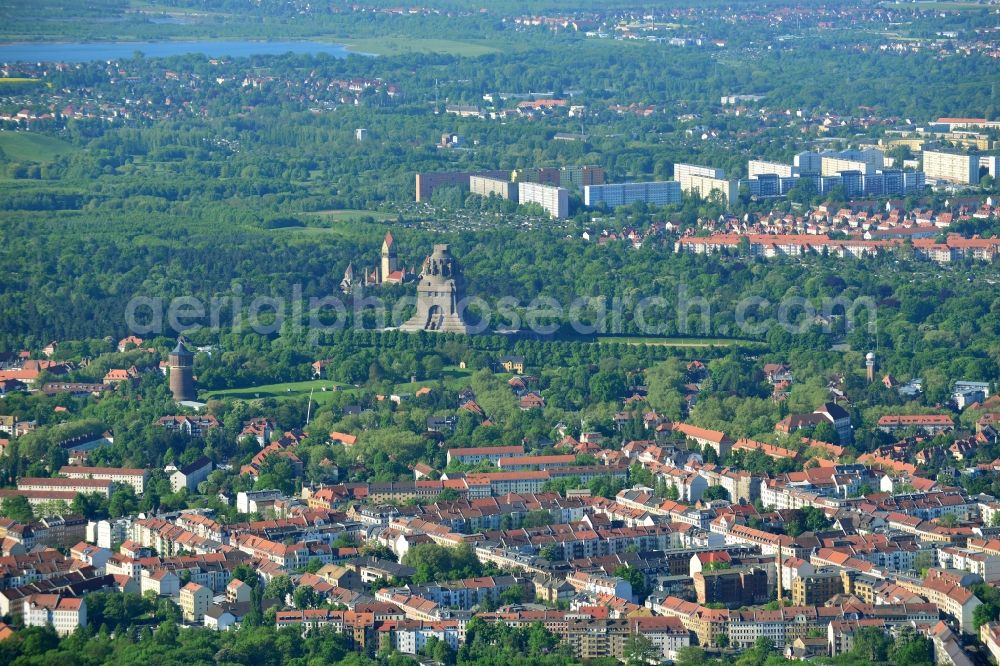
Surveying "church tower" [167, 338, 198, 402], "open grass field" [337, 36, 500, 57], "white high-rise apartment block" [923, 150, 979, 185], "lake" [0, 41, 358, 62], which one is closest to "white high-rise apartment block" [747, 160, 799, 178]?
"white high-rise apartment block" [923, 150, 979, 185]

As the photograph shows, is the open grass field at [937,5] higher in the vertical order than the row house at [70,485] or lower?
lower

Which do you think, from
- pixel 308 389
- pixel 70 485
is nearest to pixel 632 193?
pixel 308 389

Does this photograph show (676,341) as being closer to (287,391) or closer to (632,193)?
(287,391)

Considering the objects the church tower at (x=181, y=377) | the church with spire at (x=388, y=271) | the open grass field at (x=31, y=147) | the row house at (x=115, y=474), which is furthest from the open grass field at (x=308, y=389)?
the open grass field at (x=31, y=147)

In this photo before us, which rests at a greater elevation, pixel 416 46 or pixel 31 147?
pixel 31 147

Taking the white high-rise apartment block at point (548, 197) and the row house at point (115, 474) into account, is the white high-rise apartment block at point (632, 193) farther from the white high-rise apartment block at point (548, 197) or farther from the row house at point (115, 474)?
the row house at point (115, 474)

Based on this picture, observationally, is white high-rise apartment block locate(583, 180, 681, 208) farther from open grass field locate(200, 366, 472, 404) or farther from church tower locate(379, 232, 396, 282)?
open grass field locate(200, 366, 472, 404)

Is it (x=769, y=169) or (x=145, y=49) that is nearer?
(x=769, y=169)
